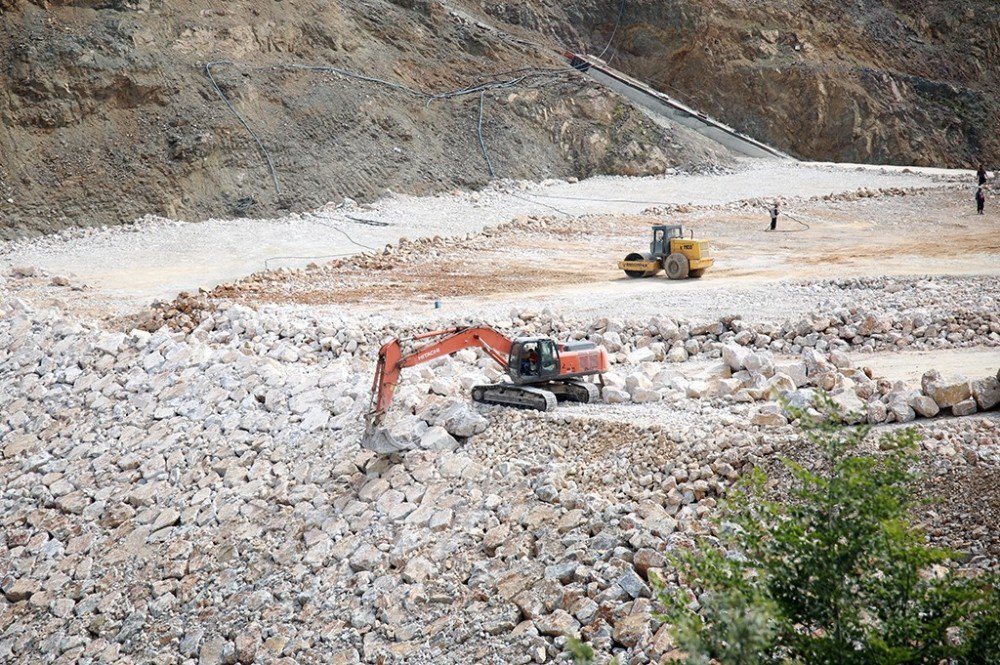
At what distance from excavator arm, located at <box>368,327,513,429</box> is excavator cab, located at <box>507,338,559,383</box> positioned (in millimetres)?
239

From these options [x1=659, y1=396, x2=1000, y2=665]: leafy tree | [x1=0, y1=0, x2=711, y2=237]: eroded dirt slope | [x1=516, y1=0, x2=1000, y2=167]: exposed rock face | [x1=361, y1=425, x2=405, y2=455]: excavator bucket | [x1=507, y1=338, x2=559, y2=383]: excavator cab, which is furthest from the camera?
[x1=516, y1=0, x2=1000, y2=167]: exposed rock face

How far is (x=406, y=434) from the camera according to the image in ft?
36.1

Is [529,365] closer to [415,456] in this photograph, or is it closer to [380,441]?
[415,456]

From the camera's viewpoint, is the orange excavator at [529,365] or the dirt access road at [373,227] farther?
the dirt access road at [373,227]

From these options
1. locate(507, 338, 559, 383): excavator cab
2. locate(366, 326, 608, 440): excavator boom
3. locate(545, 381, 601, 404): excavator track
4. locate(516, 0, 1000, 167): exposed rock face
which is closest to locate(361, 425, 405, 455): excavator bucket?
locate(366, 326, 608, 440): excavator boom

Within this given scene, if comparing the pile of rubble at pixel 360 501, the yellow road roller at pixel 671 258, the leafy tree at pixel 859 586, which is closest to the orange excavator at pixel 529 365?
the pile of rubble at pixel 360 501

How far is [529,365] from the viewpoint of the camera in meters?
11.5

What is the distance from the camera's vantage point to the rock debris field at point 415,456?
8.56 m

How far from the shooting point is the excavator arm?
10.6 meters

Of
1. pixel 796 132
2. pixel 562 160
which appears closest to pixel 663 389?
pixel 562 160

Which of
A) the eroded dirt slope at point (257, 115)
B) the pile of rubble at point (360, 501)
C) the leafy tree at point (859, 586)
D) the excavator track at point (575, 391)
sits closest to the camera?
the leafy tree at point (859, 586)

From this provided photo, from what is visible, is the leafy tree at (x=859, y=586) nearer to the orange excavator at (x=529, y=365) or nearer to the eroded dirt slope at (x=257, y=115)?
the orange excavator at (x=529, y=365)

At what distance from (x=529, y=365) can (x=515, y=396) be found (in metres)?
0.40

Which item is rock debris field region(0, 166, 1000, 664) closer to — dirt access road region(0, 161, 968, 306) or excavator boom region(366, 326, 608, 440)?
excavator boom region(366, 326, 608, 440)
